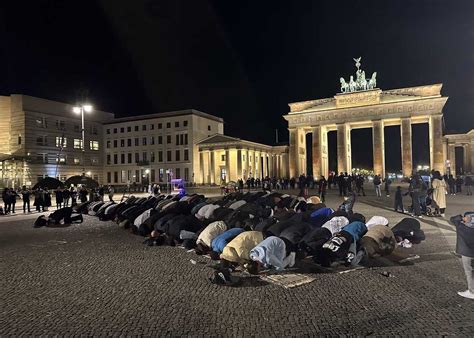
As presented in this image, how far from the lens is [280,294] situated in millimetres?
6680

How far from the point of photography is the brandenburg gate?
5438 cm

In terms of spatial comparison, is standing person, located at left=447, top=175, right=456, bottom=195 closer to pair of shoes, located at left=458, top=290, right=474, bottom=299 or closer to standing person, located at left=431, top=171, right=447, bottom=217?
standing person, located at left=431, top=171, right=447, bottom=217

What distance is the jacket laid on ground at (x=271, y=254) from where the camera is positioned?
25.6ft

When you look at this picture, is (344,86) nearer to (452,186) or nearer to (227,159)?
(227,159)

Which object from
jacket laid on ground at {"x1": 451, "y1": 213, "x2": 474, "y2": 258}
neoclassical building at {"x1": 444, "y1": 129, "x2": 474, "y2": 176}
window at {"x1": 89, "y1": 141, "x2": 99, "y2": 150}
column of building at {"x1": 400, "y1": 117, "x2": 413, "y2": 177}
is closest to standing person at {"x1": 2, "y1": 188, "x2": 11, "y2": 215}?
jacket laid on ground at {"x1": 451, "y1": 213, "x2": 474, "y2": 258}

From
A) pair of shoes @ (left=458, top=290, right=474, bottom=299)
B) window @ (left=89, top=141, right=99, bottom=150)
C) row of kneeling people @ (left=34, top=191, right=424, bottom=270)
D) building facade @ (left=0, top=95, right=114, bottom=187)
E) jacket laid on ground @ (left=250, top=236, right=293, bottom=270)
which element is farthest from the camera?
window @ (left=89, top=141, right=99, bottom=150)

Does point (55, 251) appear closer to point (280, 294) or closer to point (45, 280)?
point (45, 280)

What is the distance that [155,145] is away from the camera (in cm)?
7394

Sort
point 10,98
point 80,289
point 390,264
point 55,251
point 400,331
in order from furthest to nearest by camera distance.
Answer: point 10,98, point 55,251, point 390,264, point 80,289, point 400,331

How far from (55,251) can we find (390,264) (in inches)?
392

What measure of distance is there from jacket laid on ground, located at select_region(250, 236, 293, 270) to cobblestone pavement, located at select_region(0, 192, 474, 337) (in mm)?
538

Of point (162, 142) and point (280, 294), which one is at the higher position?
point (162, 142)

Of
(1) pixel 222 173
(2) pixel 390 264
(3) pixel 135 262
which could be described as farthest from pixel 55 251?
(1) pixel 222 173

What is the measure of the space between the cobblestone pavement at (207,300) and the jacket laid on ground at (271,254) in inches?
21.2
